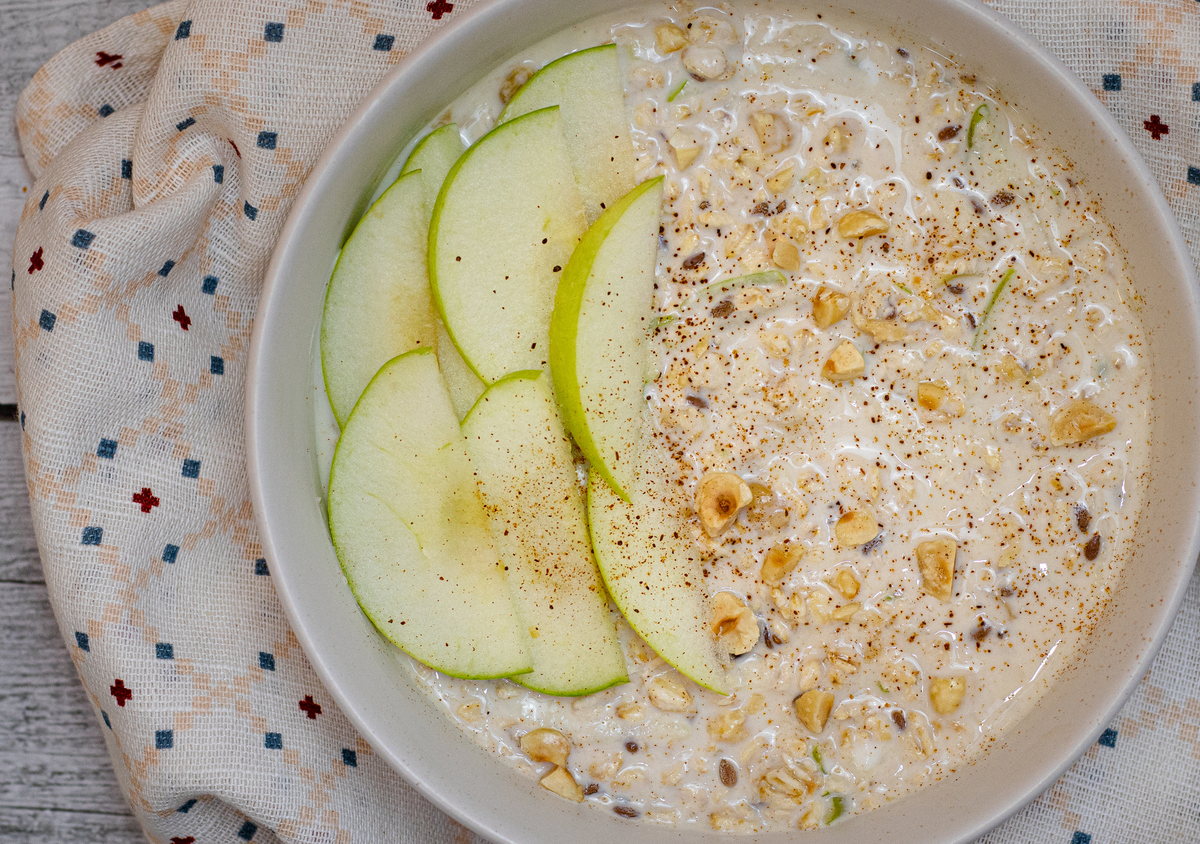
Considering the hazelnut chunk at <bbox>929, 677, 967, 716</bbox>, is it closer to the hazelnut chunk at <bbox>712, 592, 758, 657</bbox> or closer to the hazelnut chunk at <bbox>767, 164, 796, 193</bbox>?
the hazelnut chunk at <bbox>712, 592, 758, 657</bbox>

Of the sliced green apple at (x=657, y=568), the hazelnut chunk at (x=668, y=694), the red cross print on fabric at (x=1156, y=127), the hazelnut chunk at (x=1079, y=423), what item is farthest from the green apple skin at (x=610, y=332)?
the red cross print on fabric at (x=1156, y=127)

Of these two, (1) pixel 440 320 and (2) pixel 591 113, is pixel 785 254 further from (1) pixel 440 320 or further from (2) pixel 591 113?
(1) pixel 440 320

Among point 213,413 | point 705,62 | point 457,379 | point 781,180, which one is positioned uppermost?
point 705,62

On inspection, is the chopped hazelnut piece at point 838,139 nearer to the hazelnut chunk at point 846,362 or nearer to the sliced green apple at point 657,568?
the hazelnut chunk at point 846,362

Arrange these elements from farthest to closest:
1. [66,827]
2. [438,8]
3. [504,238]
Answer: [66,827] → [438,8] → [504,238]

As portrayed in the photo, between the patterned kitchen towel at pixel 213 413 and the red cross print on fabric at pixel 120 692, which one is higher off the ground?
the patterned kitchen towel at pixel 213 413

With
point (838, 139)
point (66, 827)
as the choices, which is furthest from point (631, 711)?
point (66, 827)

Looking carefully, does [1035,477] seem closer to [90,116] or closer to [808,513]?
[808,513]
